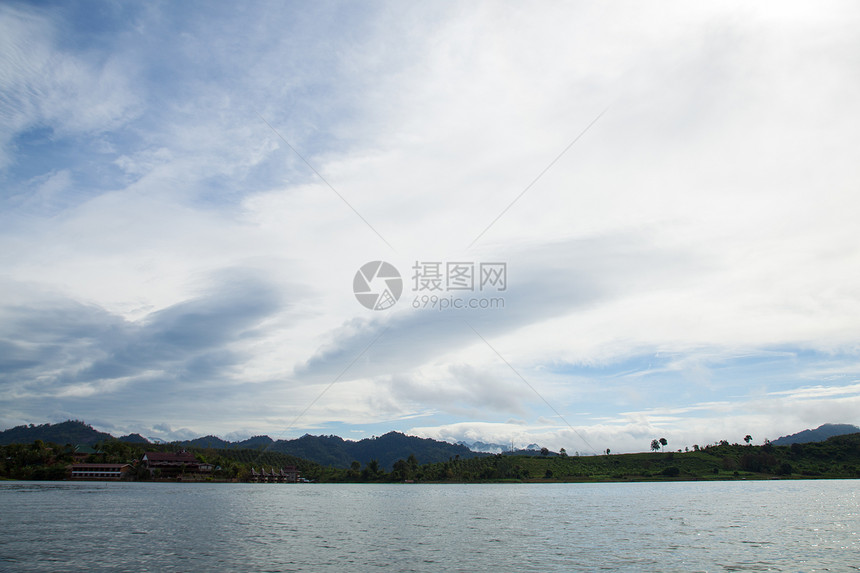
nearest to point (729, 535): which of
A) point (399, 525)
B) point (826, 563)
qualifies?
point (826, 563)

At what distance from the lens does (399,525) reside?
81438 mm

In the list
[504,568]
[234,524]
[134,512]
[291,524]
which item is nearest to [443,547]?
[504,568]

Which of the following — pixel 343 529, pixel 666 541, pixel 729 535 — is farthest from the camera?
pixel 343 529

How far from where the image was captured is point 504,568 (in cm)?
4553

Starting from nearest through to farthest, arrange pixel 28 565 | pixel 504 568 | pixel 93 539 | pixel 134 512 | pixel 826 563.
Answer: pixel 28 565 < pixel 504 568 < pixel 826 563 < pixel 93 539 < pixel 134 512

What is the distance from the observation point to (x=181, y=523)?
254ft

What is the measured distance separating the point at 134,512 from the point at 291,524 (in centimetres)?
3327

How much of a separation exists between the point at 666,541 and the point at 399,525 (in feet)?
125

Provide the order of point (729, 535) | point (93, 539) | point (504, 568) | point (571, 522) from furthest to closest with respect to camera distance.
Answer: point (571, 522) < point (729, 535) < point (93, 539) < point (504, 568)

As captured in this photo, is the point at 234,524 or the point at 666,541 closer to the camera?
the point at 666,541

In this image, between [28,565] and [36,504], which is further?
[36,504]

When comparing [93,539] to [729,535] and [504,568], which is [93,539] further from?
[729,535]

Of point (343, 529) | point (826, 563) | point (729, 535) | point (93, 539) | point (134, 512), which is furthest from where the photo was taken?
point (134, 512)

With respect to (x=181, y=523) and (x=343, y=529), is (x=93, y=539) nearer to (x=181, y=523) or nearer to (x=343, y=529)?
(x=181, y=523)
